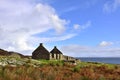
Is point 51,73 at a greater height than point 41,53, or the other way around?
point 41,53

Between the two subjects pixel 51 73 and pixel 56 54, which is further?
pixel 56 54

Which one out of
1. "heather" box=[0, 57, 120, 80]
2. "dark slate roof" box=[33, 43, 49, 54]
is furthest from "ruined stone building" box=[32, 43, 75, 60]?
"heather" box=[0, 57, 120, 80]

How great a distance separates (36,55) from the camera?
286 ft

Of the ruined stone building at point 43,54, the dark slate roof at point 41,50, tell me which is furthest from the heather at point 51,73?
the dark slate roof at point 41,50

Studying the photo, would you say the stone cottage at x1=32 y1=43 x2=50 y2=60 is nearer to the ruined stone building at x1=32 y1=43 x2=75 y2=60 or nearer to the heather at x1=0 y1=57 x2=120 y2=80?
the ruined stone building at x1=32 y1=43 x2=75 y2=60

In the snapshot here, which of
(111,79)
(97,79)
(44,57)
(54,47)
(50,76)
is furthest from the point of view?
(54,47)

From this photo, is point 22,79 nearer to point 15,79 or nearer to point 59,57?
point 15,79

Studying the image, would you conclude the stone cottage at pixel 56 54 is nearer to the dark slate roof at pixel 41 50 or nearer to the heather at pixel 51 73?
the dark slate roof at pixel 41 50

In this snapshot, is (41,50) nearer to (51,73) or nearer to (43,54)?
(43,54)

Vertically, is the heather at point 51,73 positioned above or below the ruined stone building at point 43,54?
below

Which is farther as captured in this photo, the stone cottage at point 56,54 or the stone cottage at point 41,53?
the stone cottage at point 56,54

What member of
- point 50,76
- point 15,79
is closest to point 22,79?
point 15,79

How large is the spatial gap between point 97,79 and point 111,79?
1.82 meters

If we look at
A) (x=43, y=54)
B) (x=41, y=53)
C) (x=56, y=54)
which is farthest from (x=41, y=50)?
(x=56, y=54)
